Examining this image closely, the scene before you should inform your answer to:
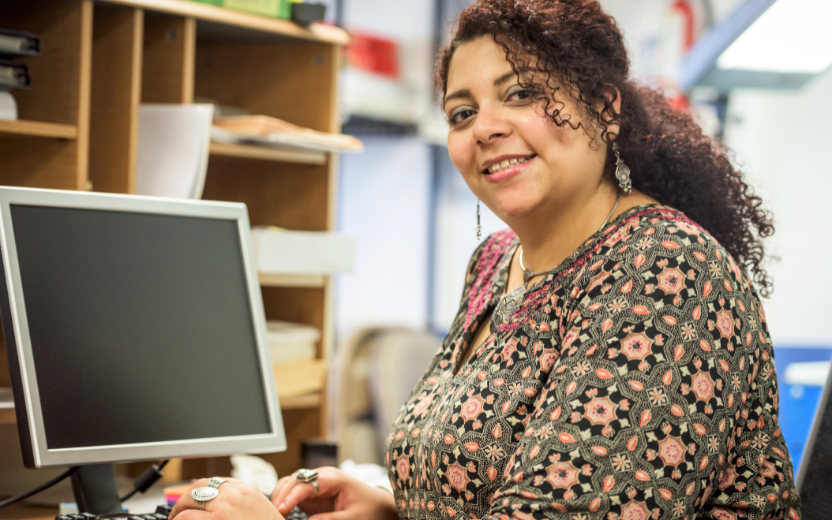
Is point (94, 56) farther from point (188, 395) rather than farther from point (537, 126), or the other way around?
point (537, 126)

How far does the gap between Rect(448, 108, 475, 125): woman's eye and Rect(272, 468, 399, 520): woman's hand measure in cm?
62

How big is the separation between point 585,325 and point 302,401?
110 cm

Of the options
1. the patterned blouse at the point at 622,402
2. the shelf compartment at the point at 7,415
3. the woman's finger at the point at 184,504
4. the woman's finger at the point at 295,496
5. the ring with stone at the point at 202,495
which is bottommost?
the woman's finger at the point at 295,496

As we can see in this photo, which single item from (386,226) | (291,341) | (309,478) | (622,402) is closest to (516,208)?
(622,402)

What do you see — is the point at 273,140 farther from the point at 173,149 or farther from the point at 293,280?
the point at 293,280

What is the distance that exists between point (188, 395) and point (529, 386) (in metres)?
0.54

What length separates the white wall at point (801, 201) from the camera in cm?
375

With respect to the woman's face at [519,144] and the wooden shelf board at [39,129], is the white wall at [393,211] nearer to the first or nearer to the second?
the wooden shelf board at [39,129]

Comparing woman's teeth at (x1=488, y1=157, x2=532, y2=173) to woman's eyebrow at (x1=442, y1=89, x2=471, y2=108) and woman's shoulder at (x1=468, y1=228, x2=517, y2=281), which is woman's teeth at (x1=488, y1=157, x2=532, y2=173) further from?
woman's shoulder at (x1=468, y1=228, x2=517, y2=281)

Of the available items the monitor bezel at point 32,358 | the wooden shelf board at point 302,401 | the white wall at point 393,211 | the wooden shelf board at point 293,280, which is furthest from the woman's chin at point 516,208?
the white wall at point 393,211

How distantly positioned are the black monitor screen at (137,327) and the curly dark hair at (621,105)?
518 millimetres

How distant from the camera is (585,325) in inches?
40.0

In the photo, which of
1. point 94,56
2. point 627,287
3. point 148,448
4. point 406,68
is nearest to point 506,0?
point 627,287

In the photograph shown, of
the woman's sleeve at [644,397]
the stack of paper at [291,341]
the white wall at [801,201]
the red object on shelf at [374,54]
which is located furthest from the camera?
the red object on shelf at [374,54]
